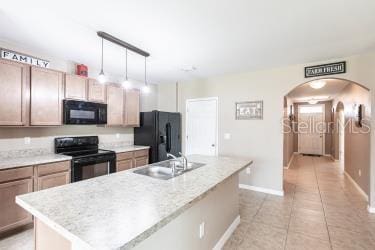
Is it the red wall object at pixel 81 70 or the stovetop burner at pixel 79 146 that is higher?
the red wall object at pixel 81 70

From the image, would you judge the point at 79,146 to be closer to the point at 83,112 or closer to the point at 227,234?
the point at 83,112

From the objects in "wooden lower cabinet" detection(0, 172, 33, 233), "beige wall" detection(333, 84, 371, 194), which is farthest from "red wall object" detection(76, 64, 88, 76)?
"beige wall" detection(333, 84, 371, 194)

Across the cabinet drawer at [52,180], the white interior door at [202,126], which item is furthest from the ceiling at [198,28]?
the cabinet drawer at [52,180]

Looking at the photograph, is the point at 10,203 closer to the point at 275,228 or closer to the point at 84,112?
the point at 84,112

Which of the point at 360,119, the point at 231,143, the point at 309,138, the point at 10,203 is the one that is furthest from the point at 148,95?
the point at 309,138

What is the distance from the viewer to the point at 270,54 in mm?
3012

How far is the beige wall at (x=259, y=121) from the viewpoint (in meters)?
3.67

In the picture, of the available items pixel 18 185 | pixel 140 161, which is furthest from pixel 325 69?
pixel 18 185

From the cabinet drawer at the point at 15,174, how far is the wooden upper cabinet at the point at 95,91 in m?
1.42

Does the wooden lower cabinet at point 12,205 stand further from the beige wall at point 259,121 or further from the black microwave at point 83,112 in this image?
the beige wall at point 259,121

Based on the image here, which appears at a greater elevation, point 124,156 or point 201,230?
point 124,156

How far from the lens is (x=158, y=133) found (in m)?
4.15

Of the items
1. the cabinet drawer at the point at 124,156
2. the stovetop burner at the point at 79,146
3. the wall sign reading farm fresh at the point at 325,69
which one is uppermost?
the wall sign reading farm fresh at the point at 325,69

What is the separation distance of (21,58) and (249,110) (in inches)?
154
